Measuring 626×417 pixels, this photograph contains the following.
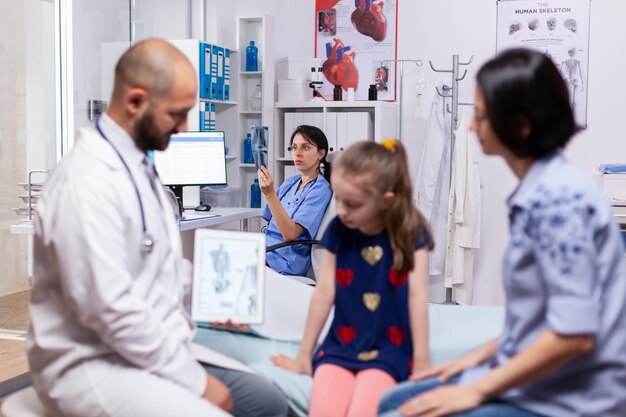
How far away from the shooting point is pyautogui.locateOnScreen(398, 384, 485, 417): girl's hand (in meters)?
1.45

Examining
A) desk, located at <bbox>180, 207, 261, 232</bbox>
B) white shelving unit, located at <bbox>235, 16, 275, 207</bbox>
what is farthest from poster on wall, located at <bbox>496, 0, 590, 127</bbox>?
desk, located at <bbox>180, 207, 261, 232</bbox>

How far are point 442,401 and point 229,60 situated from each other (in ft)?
14.3

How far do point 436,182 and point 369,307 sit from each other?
10.5ft

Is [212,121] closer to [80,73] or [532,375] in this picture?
[80,73]

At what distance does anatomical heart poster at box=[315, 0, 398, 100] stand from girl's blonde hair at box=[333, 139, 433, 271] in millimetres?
3865

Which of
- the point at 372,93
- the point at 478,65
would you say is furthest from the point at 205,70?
the point at 478,65

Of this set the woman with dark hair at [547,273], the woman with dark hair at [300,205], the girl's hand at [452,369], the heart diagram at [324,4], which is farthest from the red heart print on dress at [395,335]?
the heart diagram at [324,4]

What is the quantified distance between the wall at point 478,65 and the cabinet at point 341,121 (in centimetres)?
25

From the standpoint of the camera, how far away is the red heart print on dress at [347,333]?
1960 millimetres

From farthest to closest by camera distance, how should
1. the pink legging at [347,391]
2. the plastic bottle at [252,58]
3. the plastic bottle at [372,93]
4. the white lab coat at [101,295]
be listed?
the plastic bottle at [252,58], the plastic bottle at [372,93], the pink legging at [347,391], the white lab coat at [101,295]

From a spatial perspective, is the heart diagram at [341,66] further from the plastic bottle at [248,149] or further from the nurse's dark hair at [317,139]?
the nurse's dark hair at [317,139]

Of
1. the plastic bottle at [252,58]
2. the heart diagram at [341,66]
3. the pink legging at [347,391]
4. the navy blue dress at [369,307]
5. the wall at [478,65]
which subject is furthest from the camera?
the heart diagram at [341,66]

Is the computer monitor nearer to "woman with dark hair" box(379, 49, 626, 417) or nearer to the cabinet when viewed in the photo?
the cabinet

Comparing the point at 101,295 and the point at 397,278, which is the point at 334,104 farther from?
the point at 101,295
